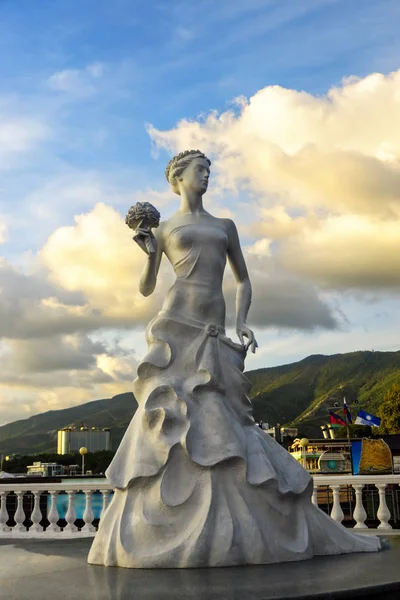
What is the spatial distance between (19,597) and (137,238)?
3424 millimetres

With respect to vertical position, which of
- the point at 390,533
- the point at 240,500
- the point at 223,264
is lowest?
the point at 390,533

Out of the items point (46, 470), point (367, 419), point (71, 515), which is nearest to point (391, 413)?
point (367, 419)

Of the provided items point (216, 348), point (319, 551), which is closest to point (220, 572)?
point (319, 551)

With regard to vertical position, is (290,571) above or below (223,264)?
below

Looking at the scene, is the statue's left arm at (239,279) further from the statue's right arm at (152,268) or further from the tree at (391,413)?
the tree at (391,413)

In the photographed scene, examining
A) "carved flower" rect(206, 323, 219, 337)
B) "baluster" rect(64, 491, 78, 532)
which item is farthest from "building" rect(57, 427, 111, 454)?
"carved flower" rect(206, 323, 219, 337)

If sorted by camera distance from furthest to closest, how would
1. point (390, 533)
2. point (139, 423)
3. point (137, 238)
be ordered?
1. point (390, 533)
2. point (137, 238)
3. point (139, 423)

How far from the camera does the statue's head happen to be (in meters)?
7.08

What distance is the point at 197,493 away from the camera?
226 inches

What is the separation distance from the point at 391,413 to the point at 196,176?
5635 cm

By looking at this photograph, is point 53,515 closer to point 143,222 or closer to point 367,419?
point 143,222

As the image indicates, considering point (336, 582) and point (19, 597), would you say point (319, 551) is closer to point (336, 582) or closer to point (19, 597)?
point (336, 582)

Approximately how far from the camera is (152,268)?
22.7 feet

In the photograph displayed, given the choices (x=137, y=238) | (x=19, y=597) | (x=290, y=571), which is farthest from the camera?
(x=137, y=238)
